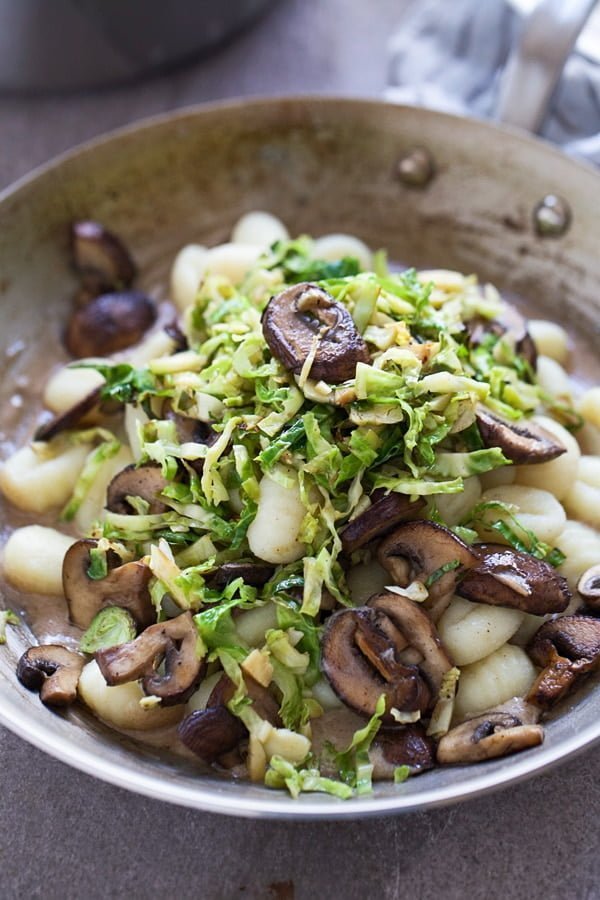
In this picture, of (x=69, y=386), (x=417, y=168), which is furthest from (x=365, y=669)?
(x=417, y=168)

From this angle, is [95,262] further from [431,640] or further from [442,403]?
[431,640]

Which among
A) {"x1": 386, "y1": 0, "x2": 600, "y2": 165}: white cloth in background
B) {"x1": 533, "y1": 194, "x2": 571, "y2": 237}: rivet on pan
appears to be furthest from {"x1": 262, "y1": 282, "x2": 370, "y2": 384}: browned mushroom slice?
{"x1": 386, "y1": 0, "x2": 600, "y2": 165}: white cloth in background

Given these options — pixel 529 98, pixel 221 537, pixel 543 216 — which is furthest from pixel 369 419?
pixel 529 98

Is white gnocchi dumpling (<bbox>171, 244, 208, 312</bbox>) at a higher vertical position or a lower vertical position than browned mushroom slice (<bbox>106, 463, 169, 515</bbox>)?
higher

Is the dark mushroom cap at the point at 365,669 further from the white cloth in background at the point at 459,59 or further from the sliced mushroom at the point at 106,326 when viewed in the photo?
the white cloth in background at the point at 459,59

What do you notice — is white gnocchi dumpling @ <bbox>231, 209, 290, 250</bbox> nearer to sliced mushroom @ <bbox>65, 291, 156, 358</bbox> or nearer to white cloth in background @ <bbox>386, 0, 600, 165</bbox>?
sliced mushroom @ <bbox>65, 291, 156, 358</bbox>

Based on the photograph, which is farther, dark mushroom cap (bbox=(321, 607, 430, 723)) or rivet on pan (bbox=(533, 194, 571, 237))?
rivet on pan (bbox=(533, 194, 571, 237))

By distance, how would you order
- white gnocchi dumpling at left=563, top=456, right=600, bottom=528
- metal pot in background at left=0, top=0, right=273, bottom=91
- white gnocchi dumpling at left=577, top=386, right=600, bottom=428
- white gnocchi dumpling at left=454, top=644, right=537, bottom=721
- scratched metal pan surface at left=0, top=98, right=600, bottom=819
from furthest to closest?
metal pot in background at left=0, top=0, right=273, bottom=91
scratched metal pan surface at left=0, top=98, right=600, bottom=819
white gnocchi dumpling at left=577, top=386, right=600, bottom=428
white gnocchi dumpling at left=563, top=456, right=600, bottom=528
white gnocchi dumpling at left=454, top=644, right=537, bottom=721

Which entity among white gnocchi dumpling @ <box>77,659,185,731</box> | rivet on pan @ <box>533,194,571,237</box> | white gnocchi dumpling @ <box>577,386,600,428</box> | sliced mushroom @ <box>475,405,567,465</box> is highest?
rivet on pan @ <box>533,194,571,237</box>

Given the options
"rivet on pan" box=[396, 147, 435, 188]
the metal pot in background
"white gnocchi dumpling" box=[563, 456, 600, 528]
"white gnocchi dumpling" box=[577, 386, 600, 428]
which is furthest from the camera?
the metal pot in background
